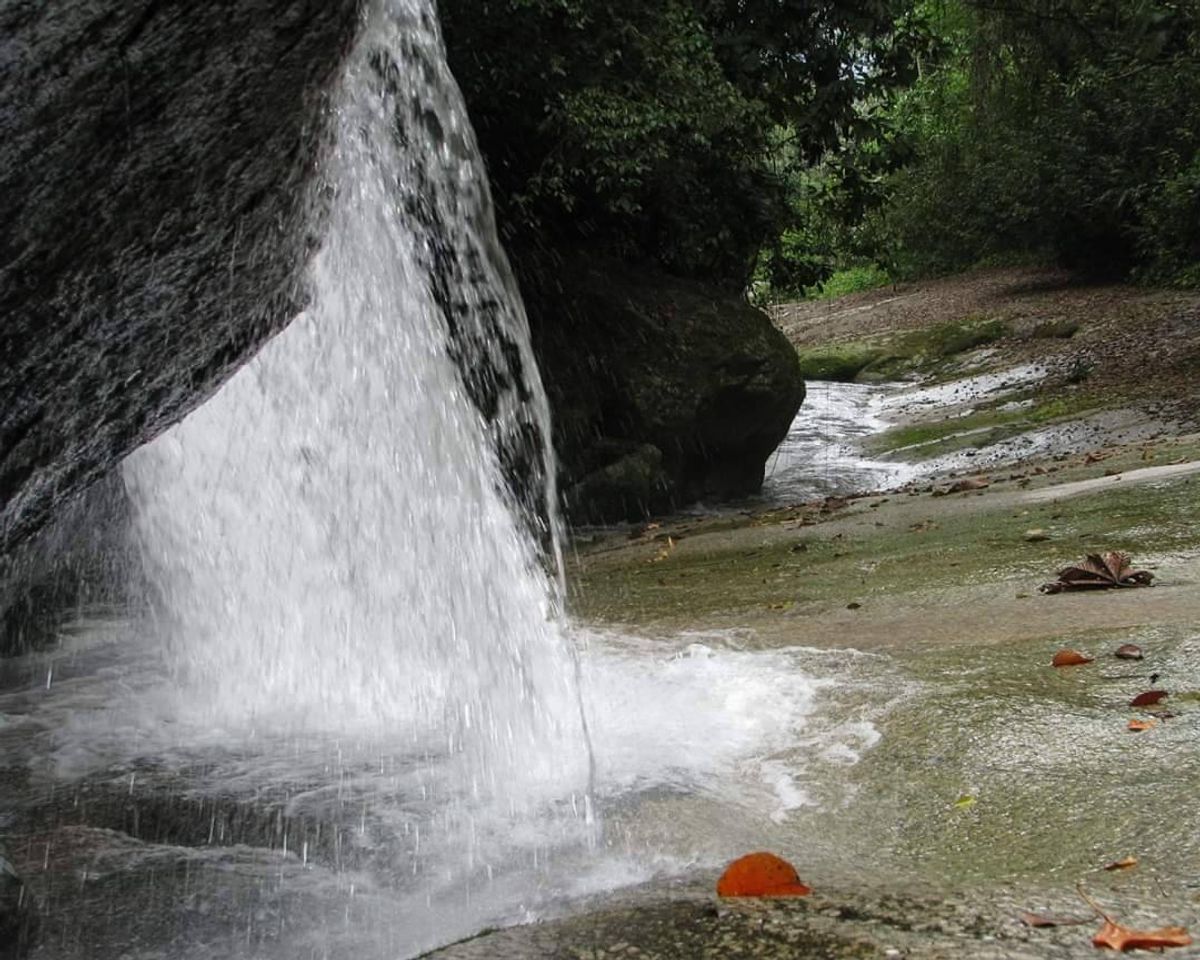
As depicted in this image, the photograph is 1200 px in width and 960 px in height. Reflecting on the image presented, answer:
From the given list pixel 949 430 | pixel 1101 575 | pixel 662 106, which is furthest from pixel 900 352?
pixel 1101 575

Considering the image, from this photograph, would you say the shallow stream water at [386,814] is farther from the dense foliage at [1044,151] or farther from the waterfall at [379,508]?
the dense foliage at [1044,151]

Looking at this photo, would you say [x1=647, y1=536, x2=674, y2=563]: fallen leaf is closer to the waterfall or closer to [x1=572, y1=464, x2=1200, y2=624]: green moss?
[x1=572, y1=464, x2=1200, y2=624]: green moss

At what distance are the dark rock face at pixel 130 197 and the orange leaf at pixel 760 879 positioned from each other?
170cm

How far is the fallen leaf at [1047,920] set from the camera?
1824 millimetres

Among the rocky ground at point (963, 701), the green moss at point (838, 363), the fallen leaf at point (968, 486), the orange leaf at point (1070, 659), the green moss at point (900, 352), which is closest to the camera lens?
the rocky ground at point (963, 701)

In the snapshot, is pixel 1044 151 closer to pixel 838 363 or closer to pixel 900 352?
pixel 900 352

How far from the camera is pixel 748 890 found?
2141 mm

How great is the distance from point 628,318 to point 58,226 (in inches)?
292

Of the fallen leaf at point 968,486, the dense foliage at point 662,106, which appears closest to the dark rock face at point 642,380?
the dense foliage at point 662,106

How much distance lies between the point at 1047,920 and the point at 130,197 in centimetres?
217

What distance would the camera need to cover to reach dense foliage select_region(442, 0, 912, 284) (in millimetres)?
8016

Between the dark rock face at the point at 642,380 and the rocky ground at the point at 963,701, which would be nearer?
the rocky ground at the point at 963,701

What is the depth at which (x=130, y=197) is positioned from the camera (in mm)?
2488

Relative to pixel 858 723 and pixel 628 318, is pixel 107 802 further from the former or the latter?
pixel 628 318
